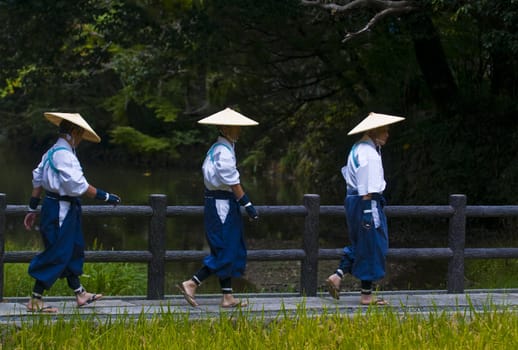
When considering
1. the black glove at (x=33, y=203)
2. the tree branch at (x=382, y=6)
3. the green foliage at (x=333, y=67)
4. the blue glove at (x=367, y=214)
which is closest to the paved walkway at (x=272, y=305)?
the blue glove at (x=367, y=214)

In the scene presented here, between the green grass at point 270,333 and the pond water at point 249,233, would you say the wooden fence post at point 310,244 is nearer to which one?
the green grass at point 270,333

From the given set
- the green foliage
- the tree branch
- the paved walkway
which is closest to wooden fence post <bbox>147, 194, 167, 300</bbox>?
the paved walkway

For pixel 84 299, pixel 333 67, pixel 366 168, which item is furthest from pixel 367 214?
pixel 333 67

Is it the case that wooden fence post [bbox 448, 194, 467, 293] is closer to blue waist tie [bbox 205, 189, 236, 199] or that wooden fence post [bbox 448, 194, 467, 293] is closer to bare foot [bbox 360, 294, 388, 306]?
bare foot [bbox 360, 294, 388, 306]

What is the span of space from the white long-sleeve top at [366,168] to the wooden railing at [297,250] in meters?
1.02

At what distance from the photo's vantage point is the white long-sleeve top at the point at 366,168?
894cm

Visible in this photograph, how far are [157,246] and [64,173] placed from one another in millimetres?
1602

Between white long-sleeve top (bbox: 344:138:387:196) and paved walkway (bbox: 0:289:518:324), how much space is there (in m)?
1.07

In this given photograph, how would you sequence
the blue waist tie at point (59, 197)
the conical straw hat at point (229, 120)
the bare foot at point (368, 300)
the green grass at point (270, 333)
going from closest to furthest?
the green grass at point (270, 333) → the blue waist tie at point (59, 197) → the conical straw hat at point (229, 120) → the bare foot at point (368, 300)

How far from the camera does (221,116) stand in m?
8.91

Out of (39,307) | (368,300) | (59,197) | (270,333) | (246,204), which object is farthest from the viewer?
(368,300)

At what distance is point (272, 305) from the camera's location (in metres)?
9.09

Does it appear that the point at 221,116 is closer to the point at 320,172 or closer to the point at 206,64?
the point at 206,64

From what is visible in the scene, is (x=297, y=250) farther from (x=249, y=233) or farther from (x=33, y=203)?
(x=249, y=233)
